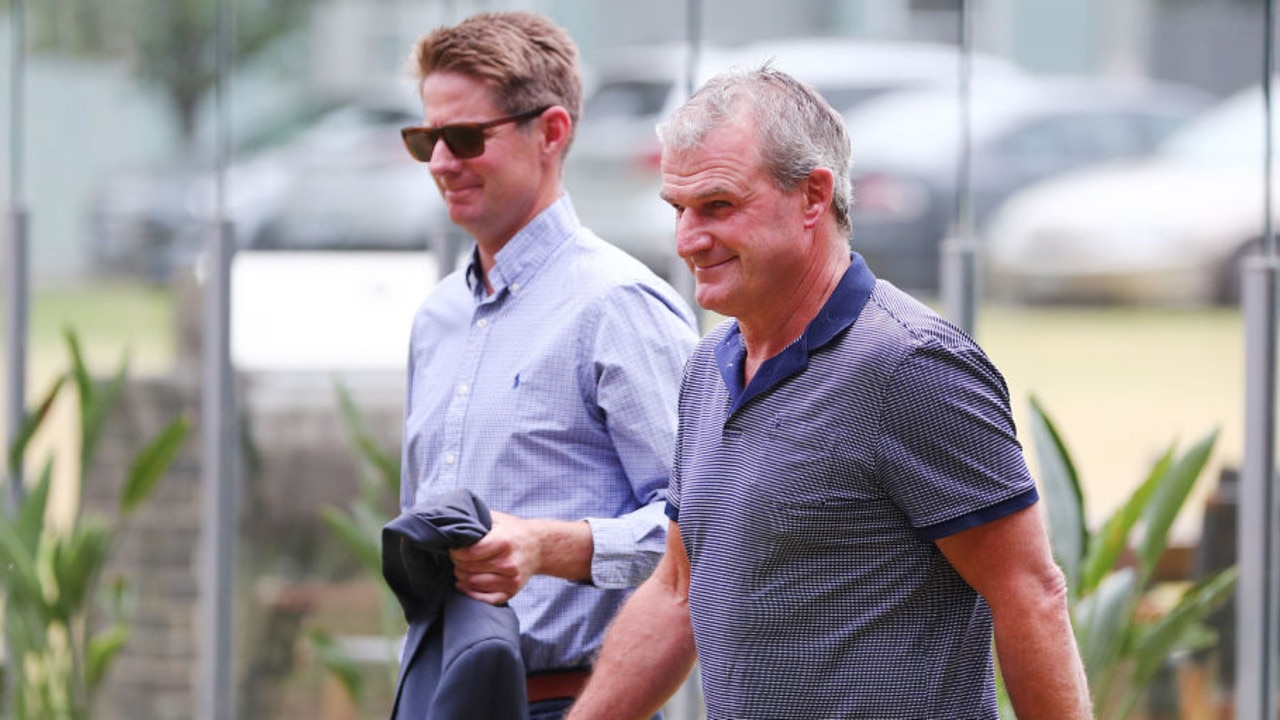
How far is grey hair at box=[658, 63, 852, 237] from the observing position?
1.65 metres

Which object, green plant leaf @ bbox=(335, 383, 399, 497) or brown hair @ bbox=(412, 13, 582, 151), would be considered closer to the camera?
brown hair @ bbox=(412, 13, 582, 151)

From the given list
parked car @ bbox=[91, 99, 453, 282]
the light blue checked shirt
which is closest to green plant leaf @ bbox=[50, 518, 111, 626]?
parked car @ bbox=[91, 99, 453, 282]

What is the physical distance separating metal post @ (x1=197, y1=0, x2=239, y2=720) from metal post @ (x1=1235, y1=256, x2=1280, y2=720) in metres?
2.27

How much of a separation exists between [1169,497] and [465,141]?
162 cm

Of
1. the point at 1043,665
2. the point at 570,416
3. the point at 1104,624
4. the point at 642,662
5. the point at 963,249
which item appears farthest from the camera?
the point at 963,249

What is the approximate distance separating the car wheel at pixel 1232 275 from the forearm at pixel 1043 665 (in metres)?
2.40

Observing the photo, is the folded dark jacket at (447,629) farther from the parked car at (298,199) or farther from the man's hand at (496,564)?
the parked car at (298,199)

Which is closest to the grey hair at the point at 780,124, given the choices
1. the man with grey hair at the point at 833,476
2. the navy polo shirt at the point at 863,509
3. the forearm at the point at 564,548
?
the man with grey hair at the point at 833,476

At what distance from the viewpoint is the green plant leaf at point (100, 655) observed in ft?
13.5

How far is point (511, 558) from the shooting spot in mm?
1956

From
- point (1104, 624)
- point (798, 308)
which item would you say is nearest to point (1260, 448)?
point (1104, 624)

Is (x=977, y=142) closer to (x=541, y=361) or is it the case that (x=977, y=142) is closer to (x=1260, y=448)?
Result: (x=1260, y=448)

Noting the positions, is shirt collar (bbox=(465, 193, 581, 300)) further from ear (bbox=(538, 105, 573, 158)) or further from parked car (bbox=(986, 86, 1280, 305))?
parked car (bbox=(986, 86, 1280, 305))

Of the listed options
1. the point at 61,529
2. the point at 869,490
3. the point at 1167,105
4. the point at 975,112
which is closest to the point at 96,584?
the point at 61,529
